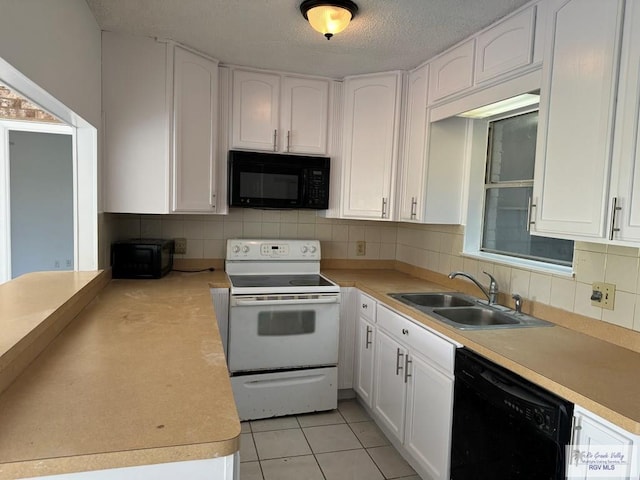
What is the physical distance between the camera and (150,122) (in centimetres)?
245

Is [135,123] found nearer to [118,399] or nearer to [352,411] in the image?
[118,399]

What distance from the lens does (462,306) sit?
2410mm

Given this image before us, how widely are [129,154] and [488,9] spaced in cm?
201

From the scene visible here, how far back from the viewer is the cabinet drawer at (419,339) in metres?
1.82

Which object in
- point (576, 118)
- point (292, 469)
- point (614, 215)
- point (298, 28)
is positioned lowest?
point (292, 469)

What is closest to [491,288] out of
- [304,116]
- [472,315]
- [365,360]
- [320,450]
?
[472,315]

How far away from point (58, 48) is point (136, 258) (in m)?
1.33

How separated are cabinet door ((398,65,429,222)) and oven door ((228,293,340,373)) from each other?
0.75m

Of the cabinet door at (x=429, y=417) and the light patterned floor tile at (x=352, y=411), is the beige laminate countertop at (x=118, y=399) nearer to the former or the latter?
the cabinet door at (x=429, y=417)

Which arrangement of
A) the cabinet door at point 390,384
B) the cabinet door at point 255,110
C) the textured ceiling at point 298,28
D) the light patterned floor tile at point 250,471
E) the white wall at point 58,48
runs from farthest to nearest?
1. the cabinet door at point 255,110
2. the cabinet door at point 390,384
3. the light patterned floor tile at point 250,471
4. the textured ceiling at point 298,28
5. the white wall at point 58,48

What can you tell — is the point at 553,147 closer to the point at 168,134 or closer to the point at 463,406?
the point at 463,406

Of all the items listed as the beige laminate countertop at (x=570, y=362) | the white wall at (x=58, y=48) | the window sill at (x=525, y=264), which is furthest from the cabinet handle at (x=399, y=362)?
the white wall at (x=58, y=48)

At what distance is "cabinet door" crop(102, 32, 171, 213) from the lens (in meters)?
2.38

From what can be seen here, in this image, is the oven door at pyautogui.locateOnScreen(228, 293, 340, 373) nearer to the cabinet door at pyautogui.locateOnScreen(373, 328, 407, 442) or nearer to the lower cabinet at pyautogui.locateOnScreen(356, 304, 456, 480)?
the lower cabinet at pyautogui.locateOnScreen(356, 304, 456, 480)
